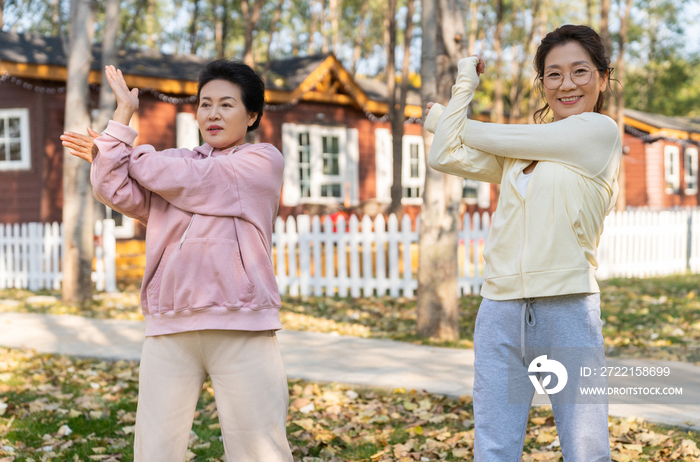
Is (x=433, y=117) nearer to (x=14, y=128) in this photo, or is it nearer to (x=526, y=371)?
(x=526, y=371)

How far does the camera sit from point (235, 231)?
2510 mm

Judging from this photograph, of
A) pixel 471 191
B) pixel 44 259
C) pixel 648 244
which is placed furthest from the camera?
pixel 471 191

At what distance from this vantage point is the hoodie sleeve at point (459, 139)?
251cm

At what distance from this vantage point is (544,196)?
2354 millimetres

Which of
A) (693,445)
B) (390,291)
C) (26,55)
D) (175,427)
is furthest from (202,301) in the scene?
(26,55)

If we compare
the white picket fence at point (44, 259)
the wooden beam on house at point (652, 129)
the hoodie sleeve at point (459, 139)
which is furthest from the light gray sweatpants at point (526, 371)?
the wooden beam on house at point (652, 129)

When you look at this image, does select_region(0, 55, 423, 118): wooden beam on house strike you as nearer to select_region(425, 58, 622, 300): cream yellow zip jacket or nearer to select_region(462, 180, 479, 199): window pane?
select_region(462, 180, 479, 199): window pane

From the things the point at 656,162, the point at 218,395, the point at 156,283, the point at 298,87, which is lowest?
the point at 218,395

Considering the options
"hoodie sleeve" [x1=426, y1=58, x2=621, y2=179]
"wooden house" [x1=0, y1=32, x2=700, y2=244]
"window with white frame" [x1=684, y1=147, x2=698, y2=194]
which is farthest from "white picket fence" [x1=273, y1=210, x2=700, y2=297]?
"window with white frame" [x1=684, y1=147, x2=698, y2=194]

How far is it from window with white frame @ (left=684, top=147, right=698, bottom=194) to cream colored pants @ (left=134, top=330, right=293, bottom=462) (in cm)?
3045

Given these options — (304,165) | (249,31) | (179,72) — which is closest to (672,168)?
(304,165)

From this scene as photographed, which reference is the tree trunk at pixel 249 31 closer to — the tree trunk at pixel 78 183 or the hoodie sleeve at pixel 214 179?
the tree trunk at pixel 78 183

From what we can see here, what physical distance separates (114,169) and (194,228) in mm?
334

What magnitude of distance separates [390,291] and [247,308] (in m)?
8.49
